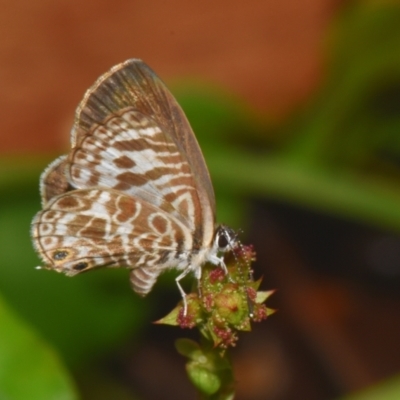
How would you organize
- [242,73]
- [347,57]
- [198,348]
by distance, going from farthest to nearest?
[242,73]
[347,57]
[198,348]

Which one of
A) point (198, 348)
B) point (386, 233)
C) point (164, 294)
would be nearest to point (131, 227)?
point (198, 348)

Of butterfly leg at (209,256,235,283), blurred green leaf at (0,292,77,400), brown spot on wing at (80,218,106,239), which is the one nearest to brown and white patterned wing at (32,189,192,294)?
brown spot on wing at (80,218,106,239)

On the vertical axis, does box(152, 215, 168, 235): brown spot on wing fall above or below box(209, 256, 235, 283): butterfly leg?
above

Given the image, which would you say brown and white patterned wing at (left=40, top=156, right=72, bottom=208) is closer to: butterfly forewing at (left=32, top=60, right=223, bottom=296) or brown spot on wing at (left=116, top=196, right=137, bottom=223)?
butterfly forewing at (left=32, top=60, right=223, bottom=296)

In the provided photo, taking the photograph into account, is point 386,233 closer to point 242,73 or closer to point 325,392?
point 325,392

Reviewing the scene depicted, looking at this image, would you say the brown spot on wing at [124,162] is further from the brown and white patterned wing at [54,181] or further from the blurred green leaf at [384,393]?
the blurred green leaf at [384,393]

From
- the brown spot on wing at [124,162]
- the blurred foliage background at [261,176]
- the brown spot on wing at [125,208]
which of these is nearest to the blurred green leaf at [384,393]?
the blurred foliage background at [261,176]
